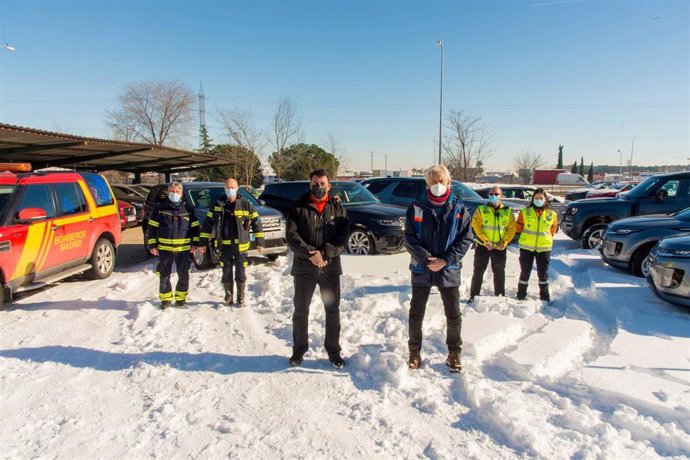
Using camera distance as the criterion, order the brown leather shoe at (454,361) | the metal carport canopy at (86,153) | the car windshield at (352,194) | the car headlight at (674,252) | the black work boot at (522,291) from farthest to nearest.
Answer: the metal carport canopy at (86,153)
the car windshield at (352,194)
the black work boot at (522,291)
the car headlight at (674,252)
the brown leather shoe at (454,361)

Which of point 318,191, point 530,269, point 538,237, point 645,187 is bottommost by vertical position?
point 530,269

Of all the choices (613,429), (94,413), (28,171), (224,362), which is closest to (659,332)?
(613,429)

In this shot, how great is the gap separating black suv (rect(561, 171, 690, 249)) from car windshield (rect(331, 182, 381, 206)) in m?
5.20

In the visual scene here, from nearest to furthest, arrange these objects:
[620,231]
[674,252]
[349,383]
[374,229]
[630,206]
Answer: [349,383]
[674,252]
[620,231]
[374,229]
[630,206]

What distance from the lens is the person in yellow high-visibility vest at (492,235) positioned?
588 centimetres

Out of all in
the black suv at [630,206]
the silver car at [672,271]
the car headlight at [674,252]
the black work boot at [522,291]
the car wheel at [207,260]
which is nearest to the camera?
the silver car at [672,271]

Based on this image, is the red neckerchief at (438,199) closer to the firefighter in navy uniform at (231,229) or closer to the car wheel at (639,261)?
the firefighter in navy uniform at (231,229)

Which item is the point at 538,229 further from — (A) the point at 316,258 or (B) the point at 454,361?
(A) the point at 316,258

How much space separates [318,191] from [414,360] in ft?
Answer: 5.84

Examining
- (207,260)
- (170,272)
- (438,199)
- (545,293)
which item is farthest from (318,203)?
(207,260)

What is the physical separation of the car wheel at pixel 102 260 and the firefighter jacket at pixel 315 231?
5.21 meters

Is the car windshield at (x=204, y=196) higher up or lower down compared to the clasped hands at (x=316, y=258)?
higher up

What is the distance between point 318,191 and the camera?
3861 mm

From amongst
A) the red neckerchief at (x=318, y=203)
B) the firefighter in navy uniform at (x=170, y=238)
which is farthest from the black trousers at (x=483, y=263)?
the firefighter in navy uniform at (x=170, y=238)
